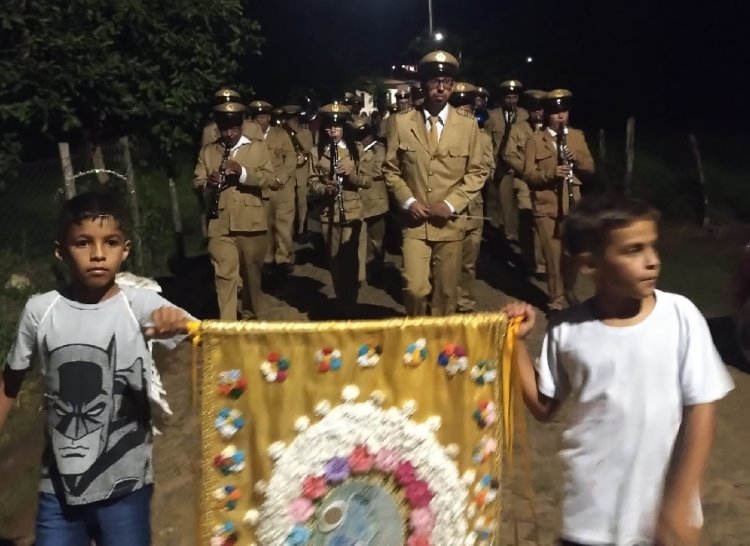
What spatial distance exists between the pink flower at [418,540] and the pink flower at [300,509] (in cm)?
36

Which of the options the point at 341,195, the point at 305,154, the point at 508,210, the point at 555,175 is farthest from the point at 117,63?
the point at 508,210

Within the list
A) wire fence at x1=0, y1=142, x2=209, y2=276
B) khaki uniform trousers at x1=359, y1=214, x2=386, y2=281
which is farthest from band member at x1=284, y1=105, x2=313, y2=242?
khaki uniform trousers at x1=359, y1=214, x2=386, y2=281

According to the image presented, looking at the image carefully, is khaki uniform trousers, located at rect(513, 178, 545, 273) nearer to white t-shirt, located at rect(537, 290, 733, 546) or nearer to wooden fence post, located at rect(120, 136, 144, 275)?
wooden fence post, located at rect(120, 136, 144, 275)

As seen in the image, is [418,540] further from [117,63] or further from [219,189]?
[117,63]

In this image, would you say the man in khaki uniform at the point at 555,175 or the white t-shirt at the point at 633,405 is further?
the man in khaki uniform at the point at 555,175

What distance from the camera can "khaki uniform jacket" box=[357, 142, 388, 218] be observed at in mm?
10766

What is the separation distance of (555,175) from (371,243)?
3.62 meters

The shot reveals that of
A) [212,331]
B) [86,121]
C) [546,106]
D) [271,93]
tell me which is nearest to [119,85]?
[86,121]

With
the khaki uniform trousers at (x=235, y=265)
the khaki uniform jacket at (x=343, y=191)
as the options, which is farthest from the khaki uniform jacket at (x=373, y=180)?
the khaki uniform trousers at (x=235, y=265)

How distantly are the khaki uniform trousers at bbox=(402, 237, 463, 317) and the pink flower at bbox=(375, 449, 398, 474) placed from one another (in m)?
3.87

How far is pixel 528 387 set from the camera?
331 centimetres

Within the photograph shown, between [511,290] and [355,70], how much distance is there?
8.56m

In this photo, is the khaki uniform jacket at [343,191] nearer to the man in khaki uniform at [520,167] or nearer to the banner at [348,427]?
the man in khaki uniform at [520,167]

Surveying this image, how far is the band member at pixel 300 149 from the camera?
1404 cm
